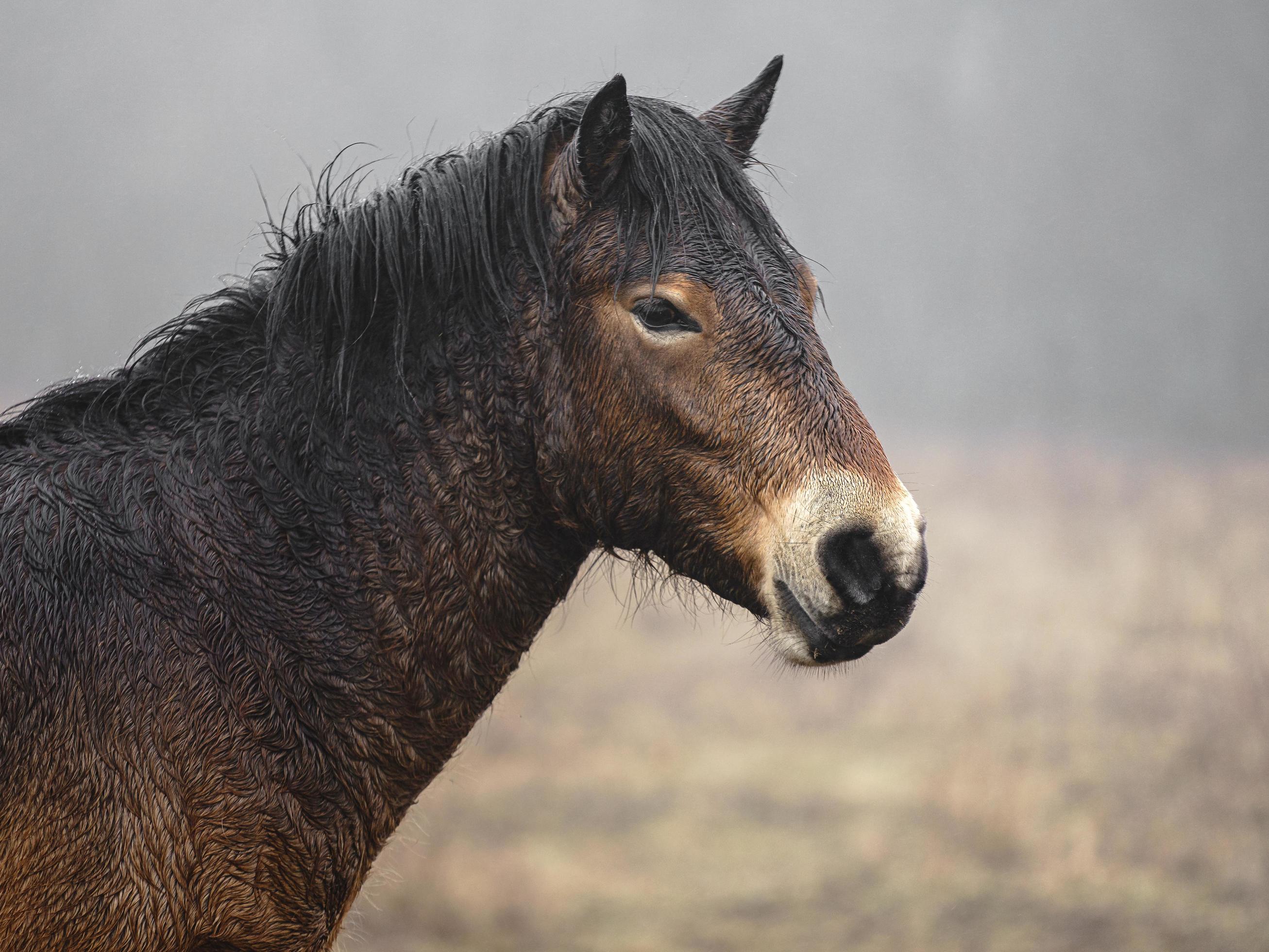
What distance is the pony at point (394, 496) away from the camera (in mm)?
1486

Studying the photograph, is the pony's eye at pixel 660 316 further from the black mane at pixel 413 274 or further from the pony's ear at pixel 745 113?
the pony's ear at pixel 745 113

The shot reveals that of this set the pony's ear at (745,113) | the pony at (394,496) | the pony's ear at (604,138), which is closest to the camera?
the pony at (394,496)

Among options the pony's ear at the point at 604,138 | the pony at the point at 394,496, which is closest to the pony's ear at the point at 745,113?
the pony at the point at 394,496

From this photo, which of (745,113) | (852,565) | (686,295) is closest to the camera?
(852,565)

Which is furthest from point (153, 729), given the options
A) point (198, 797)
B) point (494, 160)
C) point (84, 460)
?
point (494, 160)

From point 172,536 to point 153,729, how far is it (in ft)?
1.04

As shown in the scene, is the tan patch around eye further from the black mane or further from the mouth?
the mouth

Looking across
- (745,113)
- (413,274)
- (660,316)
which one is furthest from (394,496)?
(745,113)

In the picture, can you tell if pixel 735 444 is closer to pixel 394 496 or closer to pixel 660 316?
pixel 660 316

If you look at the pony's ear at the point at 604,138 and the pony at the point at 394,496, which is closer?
the pony at the point at 394,496

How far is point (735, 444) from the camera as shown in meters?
1.61

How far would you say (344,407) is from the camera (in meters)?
1.71

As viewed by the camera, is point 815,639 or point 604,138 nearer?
point 815,639

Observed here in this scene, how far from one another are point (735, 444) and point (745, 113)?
33.6 inches
